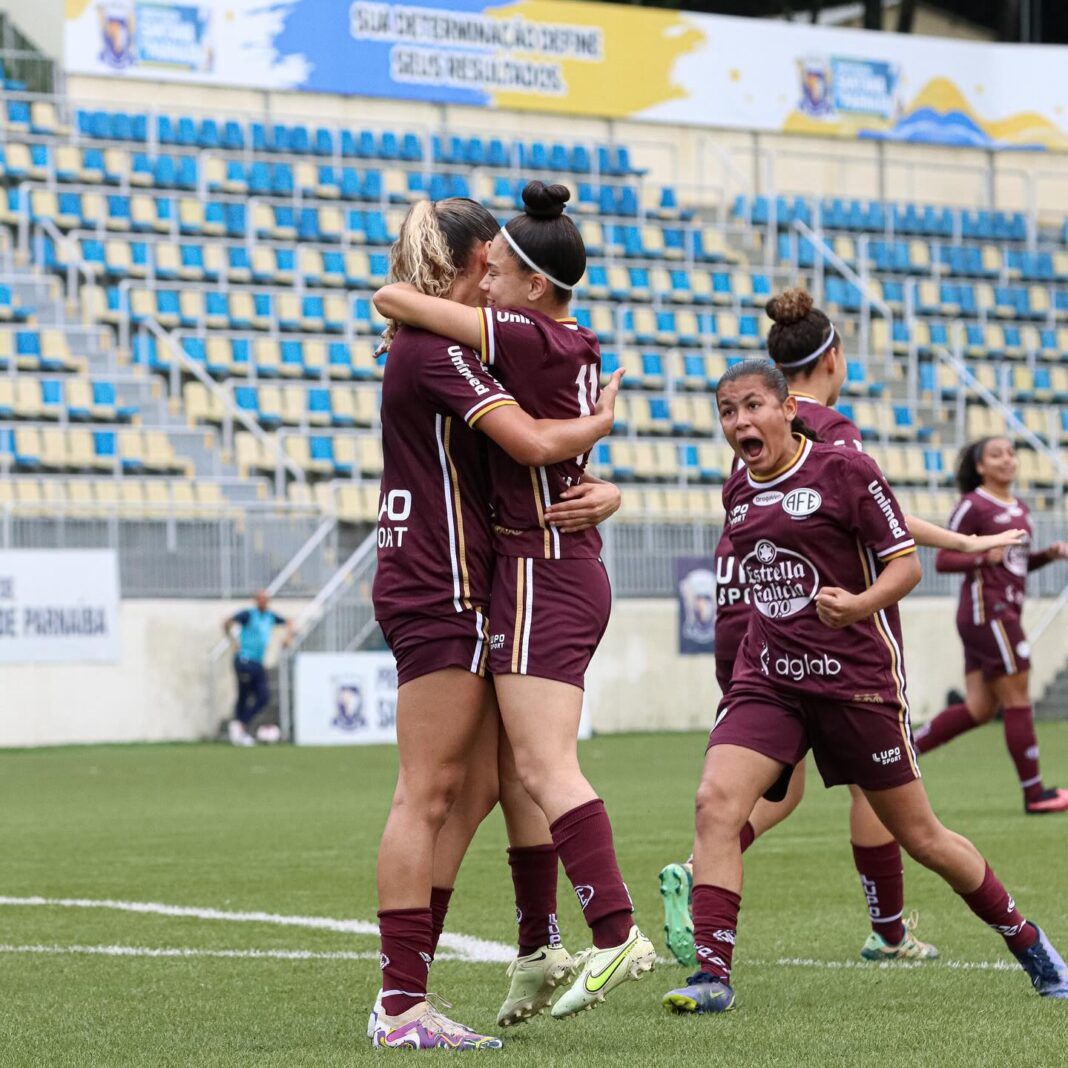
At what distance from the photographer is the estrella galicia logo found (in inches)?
838

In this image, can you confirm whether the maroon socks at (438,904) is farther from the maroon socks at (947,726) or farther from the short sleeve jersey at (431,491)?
the maroon socks at (947,726)

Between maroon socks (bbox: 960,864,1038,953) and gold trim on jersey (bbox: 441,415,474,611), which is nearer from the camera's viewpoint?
gold trim on jersey (bbox: 441,415,474,611)

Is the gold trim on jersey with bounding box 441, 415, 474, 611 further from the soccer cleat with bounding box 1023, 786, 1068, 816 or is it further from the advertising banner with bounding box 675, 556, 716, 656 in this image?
the advertising banner with bounding box 675, 556, 716, 656

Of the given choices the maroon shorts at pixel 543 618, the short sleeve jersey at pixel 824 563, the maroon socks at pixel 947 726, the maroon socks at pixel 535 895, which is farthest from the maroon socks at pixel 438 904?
the maroon socks at pixel 947 726

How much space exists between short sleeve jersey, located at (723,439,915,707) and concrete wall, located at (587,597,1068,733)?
1657 cm

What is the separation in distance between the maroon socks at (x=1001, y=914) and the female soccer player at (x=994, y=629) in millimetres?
5635

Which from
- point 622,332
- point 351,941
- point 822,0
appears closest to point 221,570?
point 622,332

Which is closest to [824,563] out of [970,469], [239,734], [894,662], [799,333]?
[894,662]

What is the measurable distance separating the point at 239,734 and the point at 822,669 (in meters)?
16.0

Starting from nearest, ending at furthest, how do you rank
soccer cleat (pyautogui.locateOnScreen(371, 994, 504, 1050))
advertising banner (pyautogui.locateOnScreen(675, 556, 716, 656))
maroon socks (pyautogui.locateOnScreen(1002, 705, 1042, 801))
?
soccer cleat (pyautogui.locateOnScreen(371, 994, 504, 1050))
maroon socks (pyautogui.locateOnScreen(1002, 705, 1042, 801))
advertising banner (pyautogui.locateOnScreen(675, 556, 716, 656))

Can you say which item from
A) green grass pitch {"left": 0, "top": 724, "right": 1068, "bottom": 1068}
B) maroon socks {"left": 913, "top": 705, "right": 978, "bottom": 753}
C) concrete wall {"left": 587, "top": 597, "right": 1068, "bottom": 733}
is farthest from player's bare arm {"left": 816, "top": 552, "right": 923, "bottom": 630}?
concrete wall {"left": 587, "top": 597, "right": 1068, "bottom": 733}

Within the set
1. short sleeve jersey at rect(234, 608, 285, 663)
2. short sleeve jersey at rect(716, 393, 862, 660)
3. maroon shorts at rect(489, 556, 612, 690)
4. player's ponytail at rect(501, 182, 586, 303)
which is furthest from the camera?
short sleeve jersey at rect(234, 608, 285, 663)

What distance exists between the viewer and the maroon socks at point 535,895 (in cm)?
540

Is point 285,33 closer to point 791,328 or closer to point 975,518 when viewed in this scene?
point 975,518
